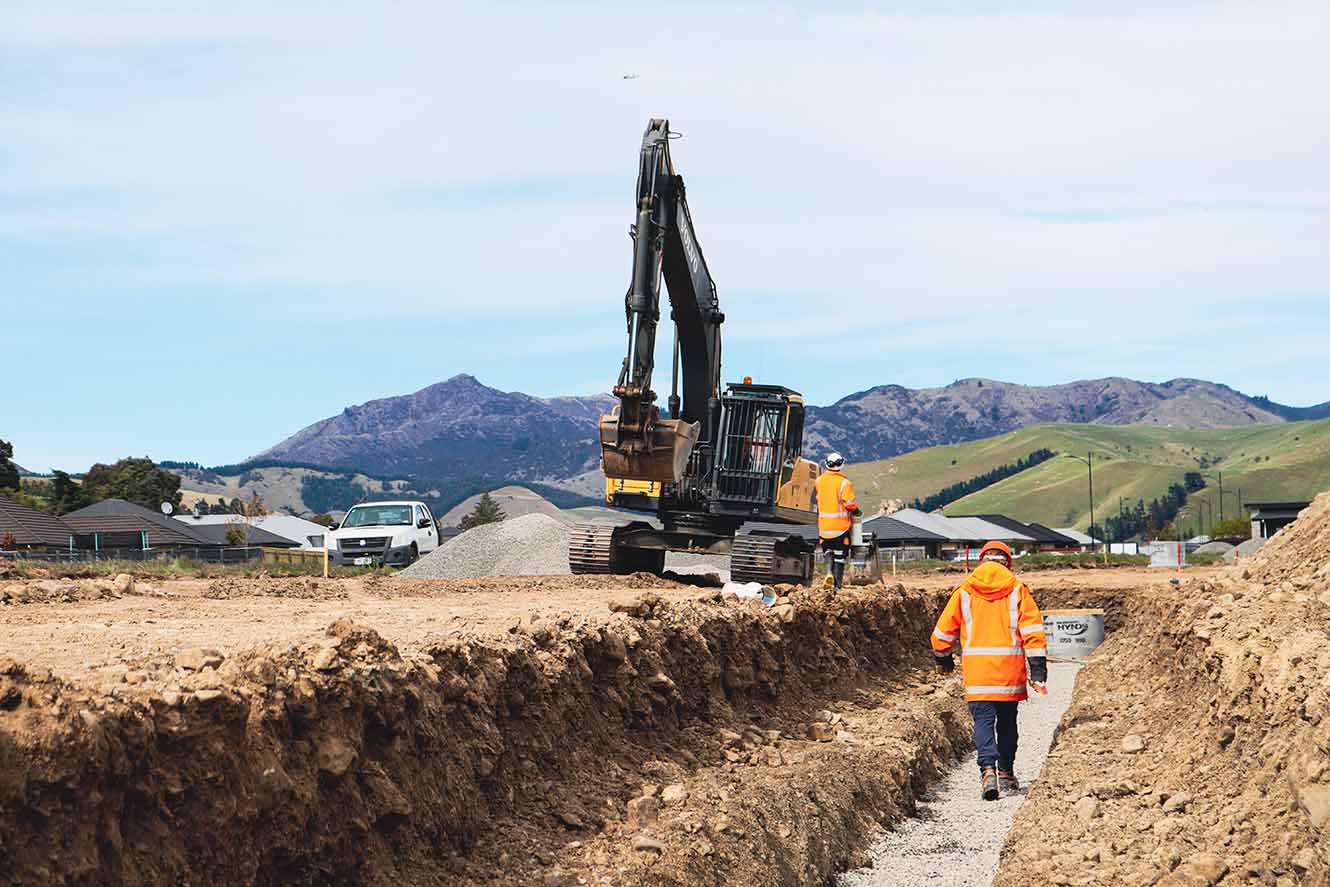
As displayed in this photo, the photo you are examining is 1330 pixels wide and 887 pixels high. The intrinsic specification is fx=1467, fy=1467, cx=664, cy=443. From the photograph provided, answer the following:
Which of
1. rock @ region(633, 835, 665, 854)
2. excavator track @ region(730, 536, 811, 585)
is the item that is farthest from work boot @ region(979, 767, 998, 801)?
excavator track @ region(730, 536, 811, 585)

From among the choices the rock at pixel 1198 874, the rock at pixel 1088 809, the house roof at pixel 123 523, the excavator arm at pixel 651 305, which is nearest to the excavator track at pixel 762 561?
the excavator arm at pixel 651 305

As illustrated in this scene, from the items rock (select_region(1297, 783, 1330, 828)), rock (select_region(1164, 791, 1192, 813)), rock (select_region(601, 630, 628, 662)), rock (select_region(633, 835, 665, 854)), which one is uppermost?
rock (select_region(601, 630, 628, 662))

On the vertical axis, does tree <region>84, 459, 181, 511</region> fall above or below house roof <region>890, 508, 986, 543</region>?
above

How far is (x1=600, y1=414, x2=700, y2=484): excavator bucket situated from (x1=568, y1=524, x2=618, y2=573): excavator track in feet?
11.1

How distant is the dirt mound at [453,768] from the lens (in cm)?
561

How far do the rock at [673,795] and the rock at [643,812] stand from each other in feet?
0.31

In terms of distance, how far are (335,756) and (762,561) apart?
15855 mm

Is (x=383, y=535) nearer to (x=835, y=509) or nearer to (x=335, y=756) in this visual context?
(x=835, y=509)

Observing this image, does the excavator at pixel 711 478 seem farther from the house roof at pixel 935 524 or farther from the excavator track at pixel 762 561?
the house roof at pixel 935 524

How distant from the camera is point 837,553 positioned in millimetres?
19391

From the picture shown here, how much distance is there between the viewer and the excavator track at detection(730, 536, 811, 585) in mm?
Answer: 22406

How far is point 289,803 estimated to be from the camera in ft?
21.4

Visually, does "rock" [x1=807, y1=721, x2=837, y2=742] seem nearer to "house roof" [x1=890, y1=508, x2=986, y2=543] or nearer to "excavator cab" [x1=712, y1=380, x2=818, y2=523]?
"excavator cab" [x1=712, y1=380, x2=818, y2=523]

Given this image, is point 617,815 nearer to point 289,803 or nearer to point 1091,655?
point 289,803
